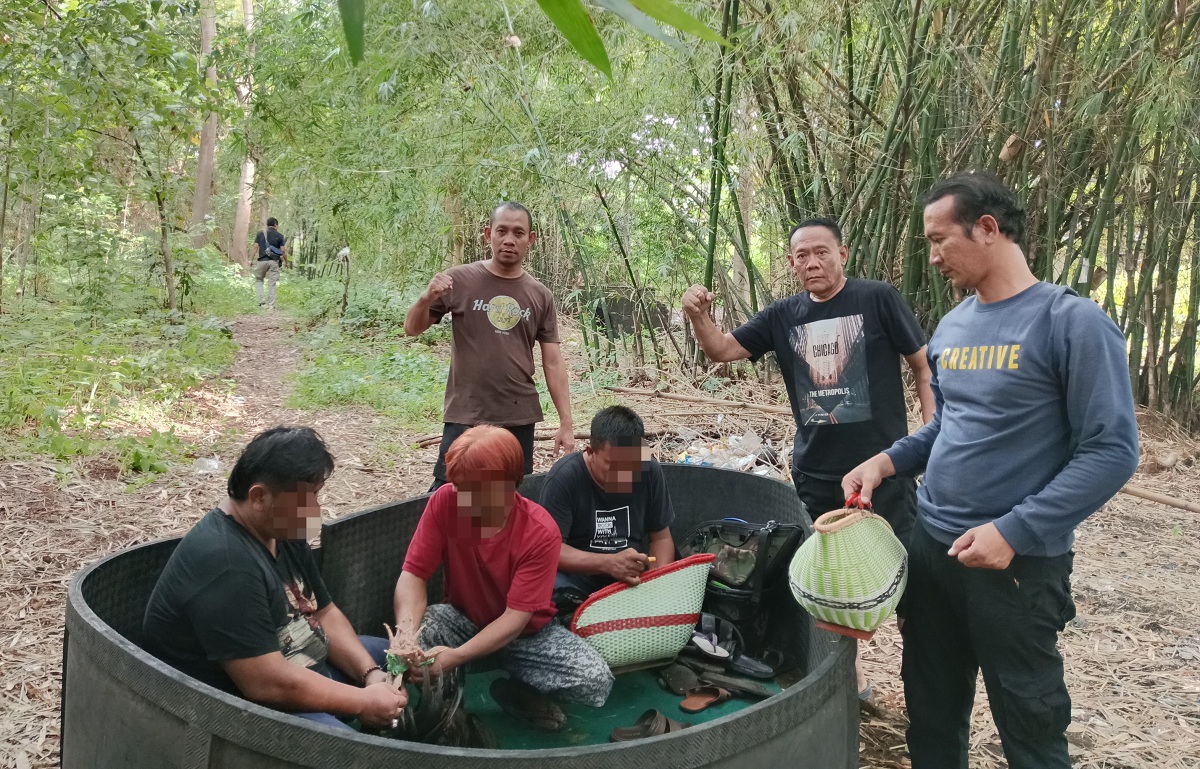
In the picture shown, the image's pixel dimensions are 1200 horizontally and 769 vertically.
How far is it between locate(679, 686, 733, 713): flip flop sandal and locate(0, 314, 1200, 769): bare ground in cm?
43

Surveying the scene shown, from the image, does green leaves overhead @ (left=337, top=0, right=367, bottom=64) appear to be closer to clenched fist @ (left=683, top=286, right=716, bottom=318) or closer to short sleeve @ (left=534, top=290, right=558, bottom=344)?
clenched fist @ (left=683, top=286, right=716, bottom=318)

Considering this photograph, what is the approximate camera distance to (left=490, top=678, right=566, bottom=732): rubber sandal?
2201 millimetres

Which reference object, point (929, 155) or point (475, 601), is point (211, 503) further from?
point (929, 155)

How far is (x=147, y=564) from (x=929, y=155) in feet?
11.6

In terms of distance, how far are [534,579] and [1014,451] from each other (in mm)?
1102

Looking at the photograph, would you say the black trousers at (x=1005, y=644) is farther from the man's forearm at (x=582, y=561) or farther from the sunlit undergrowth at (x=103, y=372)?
the sunlit undergrowth at (x=103, y=372)

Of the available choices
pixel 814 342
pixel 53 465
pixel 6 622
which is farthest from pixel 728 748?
pixel 53 465

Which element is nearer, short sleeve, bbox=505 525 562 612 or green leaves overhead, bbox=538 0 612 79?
green leaves overhead, bbox=538 0 612 79

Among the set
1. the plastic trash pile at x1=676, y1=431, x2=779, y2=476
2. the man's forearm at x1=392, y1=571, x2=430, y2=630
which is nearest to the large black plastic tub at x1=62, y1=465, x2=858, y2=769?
the man's forearm at x1=392, y1=571, x2=430, y2=630

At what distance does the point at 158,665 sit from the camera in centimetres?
137

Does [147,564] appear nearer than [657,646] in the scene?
Yes

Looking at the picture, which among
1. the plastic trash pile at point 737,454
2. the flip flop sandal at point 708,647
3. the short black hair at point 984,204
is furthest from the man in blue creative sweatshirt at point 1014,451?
the plastic trash pile at point 737,454

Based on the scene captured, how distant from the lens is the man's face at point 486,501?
1984 millimetres

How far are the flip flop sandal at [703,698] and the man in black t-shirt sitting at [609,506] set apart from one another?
0.37 m
